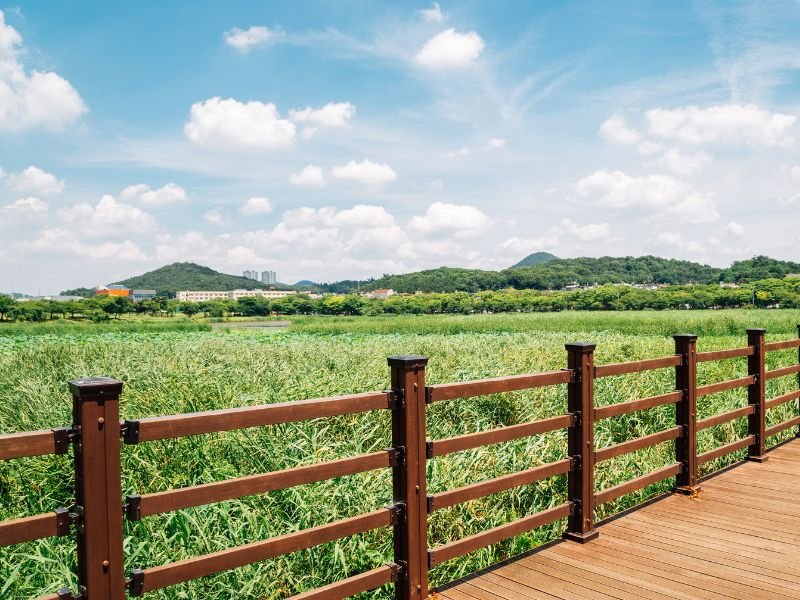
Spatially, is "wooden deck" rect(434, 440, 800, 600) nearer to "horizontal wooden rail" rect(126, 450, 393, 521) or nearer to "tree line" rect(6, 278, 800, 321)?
"horizontal wooden rail" rect(126, 450, 393, 521)

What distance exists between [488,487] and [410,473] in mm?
778

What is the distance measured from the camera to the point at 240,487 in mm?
2879

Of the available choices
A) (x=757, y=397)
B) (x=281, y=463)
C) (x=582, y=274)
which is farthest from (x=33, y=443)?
(x=582, y=274)

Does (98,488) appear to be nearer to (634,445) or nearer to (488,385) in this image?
(488,385)

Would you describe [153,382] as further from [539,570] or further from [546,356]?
[546,356]

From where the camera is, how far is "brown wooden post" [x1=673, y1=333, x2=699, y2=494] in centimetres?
568

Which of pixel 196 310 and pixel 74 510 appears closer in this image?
pixel 74 510

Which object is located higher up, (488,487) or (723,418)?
(488,487)

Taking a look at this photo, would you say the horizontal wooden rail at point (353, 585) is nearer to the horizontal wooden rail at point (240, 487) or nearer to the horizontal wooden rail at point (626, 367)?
the horizontal wooden rail at point (240, 487)

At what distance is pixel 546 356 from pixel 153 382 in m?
9.56

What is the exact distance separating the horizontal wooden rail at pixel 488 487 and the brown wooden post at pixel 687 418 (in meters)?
1.83

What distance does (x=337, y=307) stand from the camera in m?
132

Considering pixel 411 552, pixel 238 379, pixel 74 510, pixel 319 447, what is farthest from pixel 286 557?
pixel 238 379

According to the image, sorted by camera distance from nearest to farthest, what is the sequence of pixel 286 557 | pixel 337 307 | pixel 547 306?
pixel 286 557, pixel 547 306, pixel 337 307
